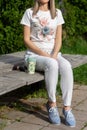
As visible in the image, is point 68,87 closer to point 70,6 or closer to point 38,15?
point 38,15

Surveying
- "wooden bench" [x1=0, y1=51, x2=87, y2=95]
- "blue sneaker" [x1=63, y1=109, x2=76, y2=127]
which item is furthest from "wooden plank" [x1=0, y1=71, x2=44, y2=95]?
"blue sneaker" [x1=63, y1=109, x2=76, y2=127]

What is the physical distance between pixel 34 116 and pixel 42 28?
1037 mm

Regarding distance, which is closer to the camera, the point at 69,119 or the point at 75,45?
the point at 69,119

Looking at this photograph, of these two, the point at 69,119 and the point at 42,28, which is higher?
the point at 42,28

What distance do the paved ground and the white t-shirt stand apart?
→ 2.58ft

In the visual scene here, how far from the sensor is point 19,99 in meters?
5.70

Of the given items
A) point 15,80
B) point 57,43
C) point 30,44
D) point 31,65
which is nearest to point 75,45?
point 57,43

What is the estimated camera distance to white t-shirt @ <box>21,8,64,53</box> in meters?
4.88

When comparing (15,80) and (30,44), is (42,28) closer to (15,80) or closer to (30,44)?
(30,44)

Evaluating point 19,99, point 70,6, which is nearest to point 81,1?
point 70,6

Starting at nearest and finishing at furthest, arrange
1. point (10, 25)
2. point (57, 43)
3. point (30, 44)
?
1. point (30, 44)
2. point (57, 43)
3. point (10, 25)

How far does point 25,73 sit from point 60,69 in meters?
0.43

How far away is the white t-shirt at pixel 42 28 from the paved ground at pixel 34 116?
785mm

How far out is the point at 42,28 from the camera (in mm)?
4879
